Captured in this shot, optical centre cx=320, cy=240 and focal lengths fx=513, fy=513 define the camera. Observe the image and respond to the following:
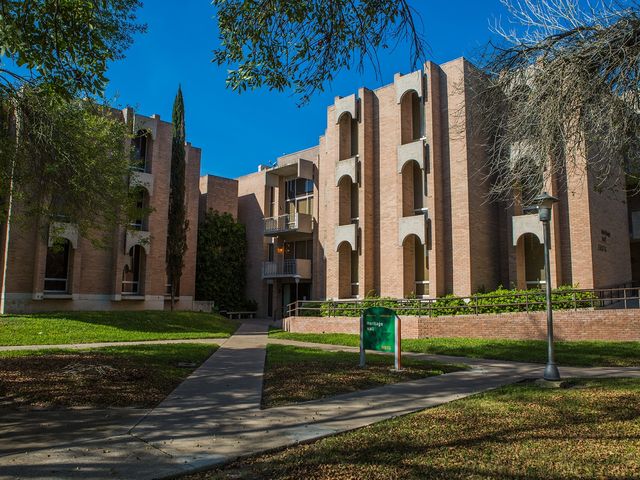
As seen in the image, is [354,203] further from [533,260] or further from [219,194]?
[219,194]

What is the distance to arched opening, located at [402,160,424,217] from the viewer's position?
998 inches

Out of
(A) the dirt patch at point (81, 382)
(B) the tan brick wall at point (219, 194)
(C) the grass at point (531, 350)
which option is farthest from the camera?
(B) the tan brick wall at point (219, 194)

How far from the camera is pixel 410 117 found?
1028 inches

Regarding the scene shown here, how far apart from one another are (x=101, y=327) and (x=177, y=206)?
10.9 m

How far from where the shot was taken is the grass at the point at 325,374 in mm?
8406

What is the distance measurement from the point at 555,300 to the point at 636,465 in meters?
14.8

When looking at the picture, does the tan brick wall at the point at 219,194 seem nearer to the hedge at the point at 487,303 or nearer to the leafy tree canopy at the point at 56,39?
the hedge at the point at 487,303

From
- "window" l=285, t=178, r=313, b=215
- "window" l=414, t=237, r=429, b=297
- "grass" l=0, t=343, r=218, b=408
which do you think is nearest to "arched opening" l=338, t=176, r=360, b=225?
"window" l=414, t=237, r=429, b=297

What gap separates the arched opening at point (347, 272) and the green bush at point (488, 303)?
121 inches

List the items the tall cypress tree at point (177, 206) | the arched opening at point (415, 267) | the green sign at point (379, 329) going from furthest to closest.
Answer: the tall cypress tree at point (177, 206) → the arched opening at point (415, 267) → the green sign at point (379, 329)

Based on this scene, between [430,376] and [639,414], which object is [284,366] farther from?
[639,414]

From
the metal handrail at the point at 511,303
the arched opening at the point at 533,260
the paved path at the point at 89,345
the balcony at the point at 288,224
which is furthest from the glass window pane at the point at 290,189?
the paved path at the point at 89,345

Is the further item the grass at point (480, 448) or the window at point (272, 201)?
the window at point (272, 201)

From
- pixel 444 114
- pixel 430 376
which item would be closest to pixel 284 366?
pixel 430 376
